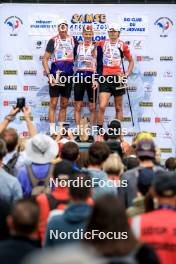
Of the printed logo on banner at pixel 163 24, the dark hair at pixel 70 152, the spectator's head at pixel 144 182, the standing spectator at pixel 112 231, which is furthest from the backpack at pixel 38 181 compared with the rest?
the printed logo on banner at pixel 163 24

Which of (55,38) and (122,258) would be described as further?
(55,38)

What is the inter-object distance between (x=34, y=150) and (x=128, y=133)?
5786mm

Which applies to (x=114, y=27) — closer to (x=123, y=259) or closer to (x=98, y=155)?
(x=98, y=155)

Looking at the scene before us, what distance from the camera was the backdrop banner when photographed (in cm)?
1099

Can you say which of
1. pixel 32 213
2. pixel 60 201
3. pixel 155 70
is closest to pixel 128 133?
pixel 155 70

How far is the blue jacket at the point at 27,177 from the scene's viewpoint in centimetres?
529

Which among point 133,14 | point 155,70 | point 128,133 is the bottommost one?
point 128,133

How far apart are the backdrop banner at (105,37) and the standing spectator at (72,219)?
7.11 m

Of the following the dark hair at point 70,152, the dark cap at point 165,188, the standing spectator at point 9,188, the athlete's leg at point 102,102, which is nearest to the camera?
the dark cap at point 165,188

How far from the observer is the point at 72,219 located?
3.98m

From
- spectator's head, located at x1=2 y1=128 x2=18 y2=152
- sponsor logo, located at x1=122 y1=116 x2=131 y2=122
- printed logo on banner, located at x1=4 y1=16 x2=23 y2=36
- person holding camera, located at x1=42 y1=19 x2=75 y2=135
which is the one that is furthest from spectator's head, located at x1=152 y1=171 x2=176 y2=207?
printed logo on banner, located at x1=4 y1=16 x2=23 y2=36

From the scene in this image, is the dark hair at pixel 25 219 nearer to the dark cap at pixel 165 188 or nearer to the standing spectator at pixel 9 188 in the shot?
the dark cap at pixel 165 188

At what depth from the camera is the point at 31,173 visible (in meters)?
5.32

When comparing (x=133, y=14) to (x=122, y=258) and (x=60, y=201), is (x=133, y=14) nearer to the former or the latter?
(x=60, y=201)
